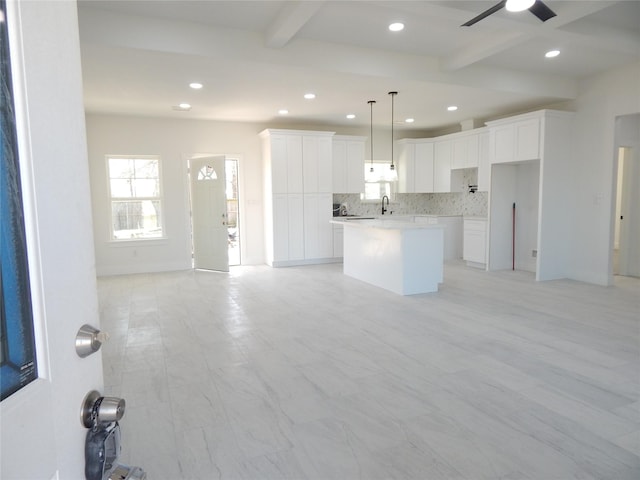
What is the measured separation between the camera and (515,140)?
6504 mm

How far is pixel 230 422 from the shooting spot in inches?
95.2

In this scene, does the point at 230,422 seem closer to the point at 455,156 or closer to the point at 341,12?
the point at 341,12

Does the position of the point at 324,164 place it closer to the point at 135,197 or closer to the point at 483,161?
the point at 483,161

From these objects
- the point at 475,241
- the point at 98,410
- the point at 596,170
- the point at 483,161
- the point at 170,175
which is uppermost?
the point at 483,161

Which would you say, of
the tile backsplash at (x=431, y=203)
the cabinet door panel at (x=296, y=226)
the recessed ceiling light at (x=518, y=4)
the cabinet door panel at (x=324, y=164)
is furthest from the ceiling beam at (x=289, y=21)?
the tile backsplash at (x=431, y=203)

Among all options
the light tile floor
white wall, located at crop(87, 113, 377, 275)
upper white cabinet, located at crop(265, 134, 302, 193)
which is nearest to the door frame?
white wall, located at crop(87, 113, 377, 275)

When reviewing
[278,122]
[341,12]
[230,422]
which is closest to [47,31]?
[230,422]

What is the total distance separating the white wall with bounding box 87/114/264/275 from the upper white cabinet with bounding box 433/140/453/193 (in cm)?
372

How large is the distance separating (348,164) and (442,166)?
2009mm

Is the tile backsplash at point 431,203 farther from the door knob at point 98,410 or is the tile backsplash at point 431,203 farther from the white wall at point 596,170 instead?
the door knob at point 98,410

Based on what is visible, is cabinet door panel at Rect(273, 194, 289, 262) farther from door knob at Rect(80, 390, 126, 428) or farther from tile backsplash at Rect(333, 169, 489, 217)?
door knob at Rect(80, 390, 126, 428)

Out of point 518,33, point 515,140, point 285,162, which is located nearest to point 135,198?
point 285,162

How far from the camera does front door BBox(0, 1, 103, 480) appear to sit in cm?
48

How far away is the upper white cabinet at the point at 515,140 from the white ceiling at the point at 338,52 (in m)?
0.38
